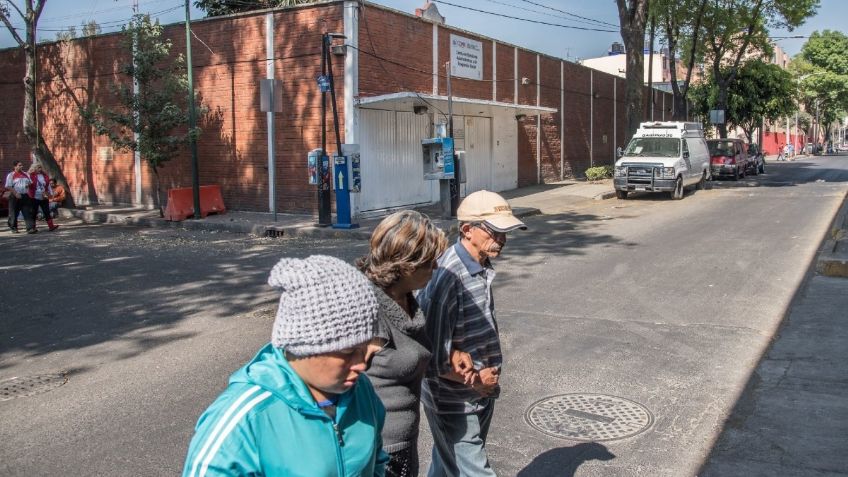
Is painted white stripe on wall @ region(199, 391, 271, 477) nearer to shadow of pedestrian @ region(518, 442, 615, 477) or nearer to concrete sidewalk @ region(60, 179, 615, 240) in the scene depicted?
shadow of pedestrian @ region(518, 442, 615, 477)

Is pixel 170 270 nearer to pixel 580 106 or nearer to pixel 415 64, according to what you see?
pixel 415 64

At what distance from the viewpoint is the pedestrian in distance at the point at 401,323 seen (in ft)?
8.84

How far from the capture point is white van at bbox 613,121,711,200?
22.8m

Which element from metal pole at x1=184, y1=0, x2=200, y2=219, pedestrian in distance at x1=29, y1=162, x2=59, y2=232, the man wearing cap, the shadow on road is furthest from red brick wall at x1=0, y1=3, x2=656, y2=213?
the man wearing cap

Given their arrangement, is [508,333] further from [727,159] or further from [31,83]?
[727,159]

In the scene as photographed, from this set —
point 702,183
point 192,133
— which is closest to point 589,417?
point 192,133

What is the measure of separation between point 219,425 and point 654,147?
79.0 feet

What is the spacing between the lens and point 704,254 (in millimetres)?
12000

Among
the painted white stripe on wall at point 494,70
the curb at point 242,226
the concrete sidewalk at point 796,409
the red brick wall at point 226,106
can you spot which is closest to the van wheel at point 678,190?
the curb at point 242,226

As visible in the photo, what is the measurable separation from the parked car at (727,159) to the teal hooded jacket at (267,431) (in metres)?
33.1

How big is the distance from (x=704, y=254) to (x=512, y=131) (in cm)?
1570

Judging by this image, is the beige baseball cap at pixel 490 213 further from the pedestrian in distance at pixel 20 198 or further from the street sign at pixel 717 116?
the street sign at pixel 717 116

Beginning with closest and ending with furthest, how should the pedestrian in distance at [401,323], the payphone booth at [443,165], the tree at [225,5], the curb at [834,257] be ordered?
the pedestrian in distance at [401,323], the curb at [834,257], the payphone booth at [443,165], the tree at [225,5]

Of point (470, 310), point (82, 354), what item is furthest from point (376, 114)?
point (470, 310)
